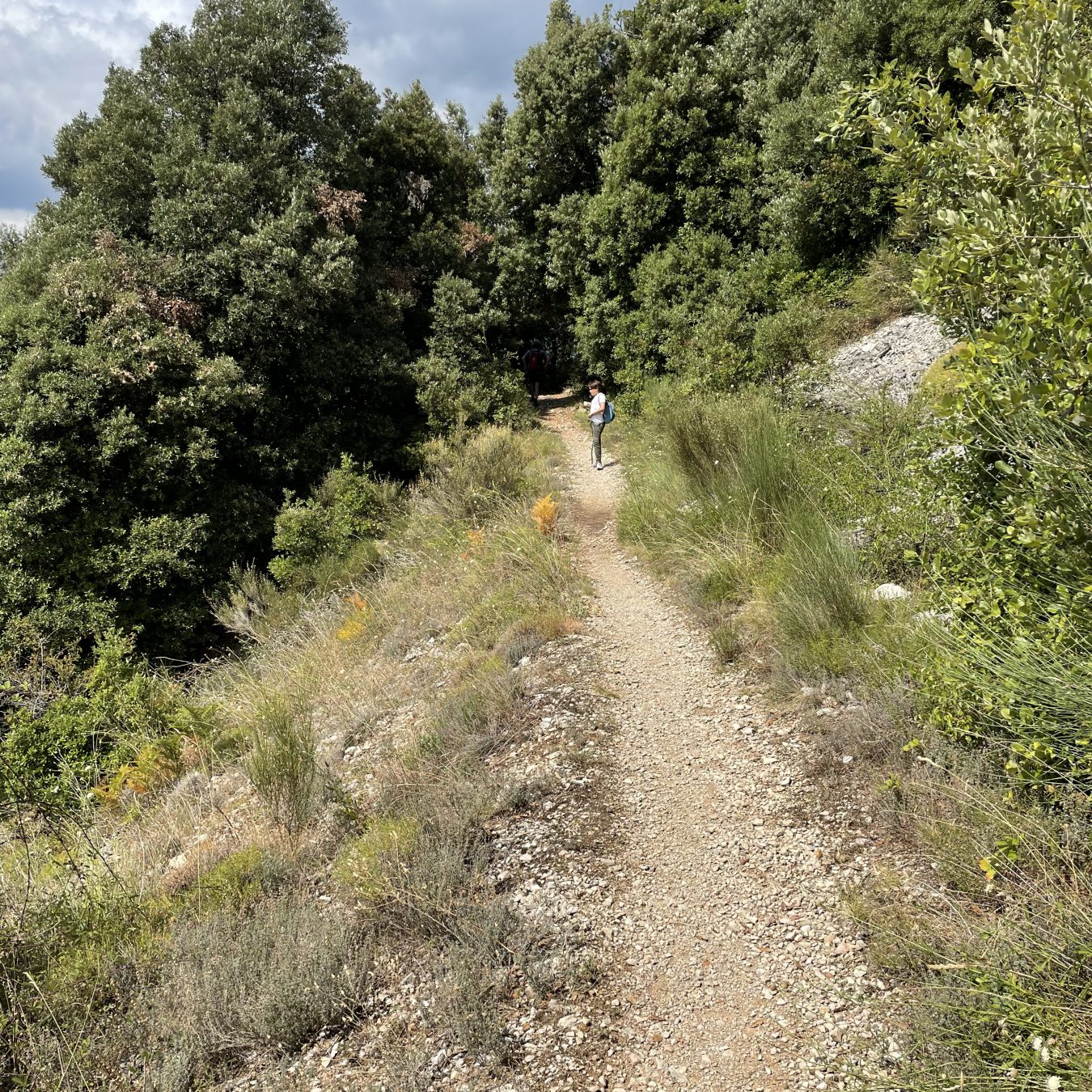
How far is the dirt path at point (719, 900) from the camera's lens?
277cm

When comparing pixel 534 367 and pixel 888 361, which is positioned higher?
pixel 534 367

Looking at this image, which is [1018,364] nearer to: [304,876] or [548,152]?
[304,876]

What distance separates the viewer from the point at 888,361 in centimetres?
930

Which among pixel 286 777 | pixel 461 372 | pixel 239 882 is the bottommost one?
pixel 239 882

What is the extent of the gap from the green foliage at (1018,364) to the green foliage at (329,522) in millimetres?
10245

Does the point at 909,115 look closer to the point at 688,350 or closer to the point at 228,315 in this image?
the point at 688,350

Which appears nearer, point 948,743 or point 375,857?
point 948,743

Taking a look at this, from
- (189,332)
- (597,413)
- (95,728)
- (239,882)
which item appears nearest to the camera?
(239,882)

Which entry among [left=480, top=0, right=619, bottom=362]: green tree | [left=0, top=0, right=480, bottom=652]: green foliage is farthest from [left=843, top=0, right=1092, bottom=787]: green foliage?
[left=480, top=0, right=619, bottom=362]: green tree

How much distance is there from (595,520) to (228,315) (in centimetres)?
859

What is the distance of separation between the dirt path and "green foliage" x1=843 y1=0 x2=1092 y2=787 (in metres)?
1.20

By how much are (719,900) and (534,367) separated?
19822mm

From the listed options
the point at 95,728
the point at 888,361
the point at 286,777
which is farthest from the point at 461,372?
the point at 286,777

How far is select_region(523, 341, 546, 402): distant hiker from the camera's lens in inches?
847
